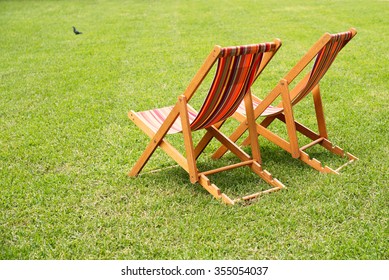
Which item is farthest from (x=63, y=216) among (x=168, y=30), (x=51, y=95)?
(x=168, y=30)

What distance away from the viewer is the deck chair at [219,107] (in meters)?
3.70

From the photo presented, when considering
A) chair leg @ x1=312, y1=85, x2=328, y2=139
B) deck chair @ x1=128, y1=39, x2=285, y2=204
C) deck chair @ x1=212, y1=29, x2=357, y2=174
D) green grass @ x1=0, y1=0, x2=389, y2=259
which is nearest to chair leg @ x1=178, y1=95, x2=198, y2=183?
deck chair @ x1=128, y1=39, x2=285, y2=204

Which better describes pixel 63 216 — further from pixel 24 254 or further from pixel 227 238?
pixel 227 238

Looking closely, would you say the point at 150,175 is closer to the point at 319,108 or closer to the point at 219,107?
the point at 219,107

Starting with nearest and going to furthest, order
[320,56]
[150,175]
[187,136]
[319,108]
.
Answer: [187,136], [320,56], [150,175], [319,108]

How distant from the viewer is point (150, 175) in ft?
15.1

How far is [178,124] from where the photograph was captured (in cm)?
447

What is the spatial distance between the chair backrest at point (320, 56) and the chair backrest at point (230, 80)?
1.28 ft

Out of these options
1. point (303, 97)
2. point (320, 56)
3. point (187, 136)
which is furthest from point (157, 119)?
point (320, 56)

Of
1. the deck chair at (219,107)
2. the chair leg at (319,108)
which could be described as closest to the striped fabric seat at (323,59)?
the chair leg at (319,108)

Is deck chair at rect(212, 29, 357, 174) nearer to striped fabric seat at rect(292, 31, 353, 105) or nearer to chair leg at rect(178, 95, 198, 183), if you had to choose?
striped fabric seat at rect(292, 31, 353, 105)

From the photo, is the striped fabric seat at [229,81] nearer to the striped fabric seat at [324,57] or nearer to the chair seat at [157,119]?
the chair seat at [157,119]

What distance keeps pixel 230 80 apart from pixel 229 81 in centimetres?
1
